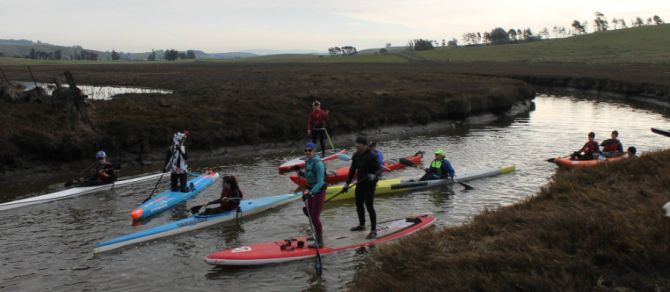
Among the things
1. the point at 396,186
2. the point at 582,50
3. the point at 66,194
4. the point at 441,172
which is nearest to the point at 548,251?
the point at 396,186

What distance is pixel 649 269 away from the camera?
7668mm

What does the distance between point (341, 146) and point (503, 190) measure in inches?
516

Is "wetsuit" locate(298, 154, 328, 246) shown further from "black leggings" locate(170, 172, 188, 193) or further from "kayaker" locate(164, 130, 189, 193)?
"black leggings" locate(170, 172, 188, 193)

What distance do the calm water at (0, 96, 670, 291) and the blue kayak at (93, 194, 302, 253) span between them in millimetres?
217

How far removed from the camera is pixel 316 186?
12844 millimetres

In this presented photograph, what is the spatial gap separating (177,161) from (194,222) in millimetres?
4008

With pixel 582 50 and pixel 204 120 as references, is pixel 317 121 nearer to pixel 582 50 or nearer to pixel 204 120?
pixel 204 120

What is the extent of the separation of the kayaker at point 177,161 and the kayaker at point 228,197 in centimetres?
341

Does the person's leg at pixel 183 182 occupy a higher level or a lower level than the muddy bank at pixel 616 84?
lower

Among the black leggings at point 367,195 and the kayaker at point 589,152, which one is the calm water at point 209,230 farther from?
the kayaker at point 589,152

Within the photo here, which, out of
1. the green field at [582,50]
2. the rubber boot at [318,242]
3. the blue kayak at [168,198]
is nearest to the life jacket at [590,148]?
the rubber boot at [318,242]

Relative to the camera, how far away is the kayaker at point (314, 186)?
42.2 ft

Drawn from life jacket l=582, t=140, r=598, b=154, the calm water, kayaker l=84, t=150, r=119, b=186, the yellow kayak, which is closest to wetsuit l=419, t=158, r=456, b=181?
the yellow kayak

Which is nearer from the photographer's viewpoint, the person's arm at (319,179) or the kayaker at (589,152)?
the person's arm at (319,179)
